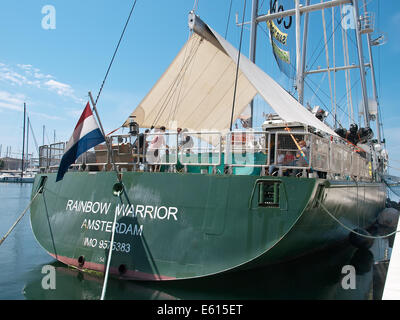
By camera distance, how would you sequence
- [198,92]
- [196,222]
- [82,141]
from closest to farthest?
[196,222]
[82,141]
[198,92]

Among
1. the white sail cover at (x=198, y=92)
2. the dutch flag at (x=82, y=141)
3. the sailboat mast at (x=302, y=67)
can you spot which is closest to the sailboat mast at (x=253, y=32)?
the sailboat mast at (x=302, y=67)

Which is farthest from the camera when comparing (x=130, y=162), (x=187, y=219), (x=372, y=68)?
(x=372, y=68)

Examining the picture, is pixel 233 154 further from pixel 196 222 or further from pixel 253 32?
pixel 253 32

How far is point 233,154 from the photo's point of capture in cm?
798

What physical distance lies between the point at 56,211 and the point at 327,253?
8.44 m

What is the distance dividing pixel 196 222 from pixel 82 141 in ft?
10.5

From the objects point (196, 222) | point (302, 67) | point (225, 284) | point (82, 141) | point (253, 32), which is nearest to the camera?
point (196, 222)

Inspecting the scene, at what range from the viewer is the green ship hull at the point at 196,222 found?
7.25m

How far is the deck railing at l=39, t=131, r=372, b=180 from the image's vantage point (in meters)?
7.76

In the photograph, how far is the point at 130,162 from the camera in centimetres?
906

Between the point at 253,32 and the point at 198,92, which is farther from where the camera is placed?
the point at 253,32

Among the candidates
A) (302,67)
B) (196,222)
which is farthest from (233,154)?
(302,67)

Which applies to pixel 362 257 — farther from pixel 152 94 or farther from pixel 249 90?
pixel 152 94
